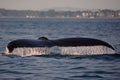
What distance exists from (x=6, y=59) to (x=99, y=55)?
11.7 feet

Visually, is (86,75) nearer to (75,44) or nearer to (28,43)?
(75,44)

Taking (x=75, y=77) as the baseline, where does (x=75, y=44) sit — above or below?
above

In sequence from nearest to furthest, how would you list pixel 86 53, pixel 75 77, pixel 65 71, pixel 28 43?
pixel 28 43 → pixel 75 77 → pixel 65 71 → pixel 86 53

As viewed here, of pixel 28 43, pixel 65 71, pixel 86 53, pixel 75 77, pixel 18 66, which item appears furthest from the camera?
pixel 86 53

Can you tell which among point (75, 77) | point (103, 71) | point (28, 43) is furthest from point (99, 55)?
point (28, 43)

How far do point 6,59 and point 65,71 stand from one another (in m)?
3.48

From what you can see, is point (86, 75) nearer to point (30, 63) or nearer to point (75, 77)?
point (75, 77)

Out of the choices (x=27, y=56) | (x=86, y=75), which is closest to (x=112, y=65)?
(x=86, y=75)

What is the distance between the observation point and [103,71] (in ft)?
36.9

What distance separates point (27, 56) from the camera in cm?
1345

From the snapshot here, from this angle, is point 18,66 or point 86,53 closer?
point 18,66

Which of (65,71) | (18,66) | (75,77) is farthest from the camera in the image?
(18,66)

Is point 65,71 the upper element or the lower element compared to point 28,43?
lower

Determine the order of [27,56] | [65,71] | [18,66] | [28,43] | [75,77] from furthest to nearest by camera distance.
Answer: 1. [27,56]
2. [18,66]
3. [65,71]
4. [75,77]
5. [28,43]
